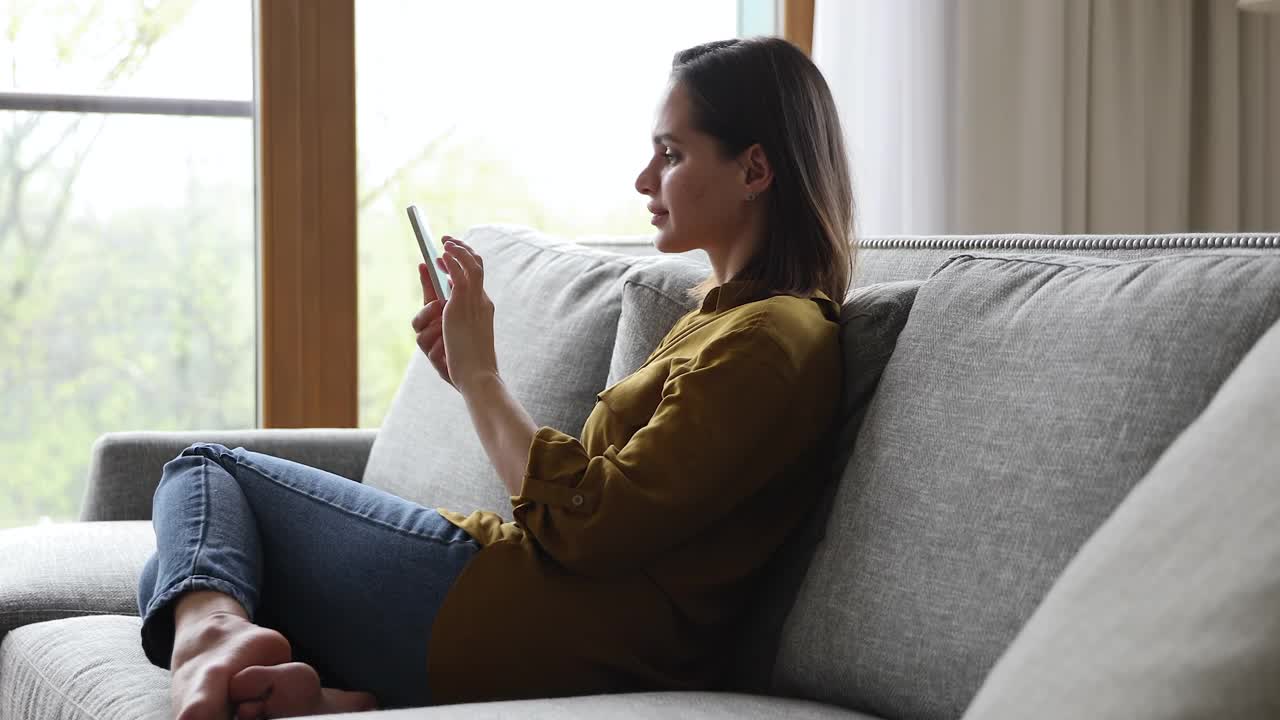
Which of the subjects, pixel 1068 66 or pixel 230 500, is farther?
pixel 1068 66

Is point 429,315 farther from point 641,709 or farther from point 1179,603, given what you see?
point 1179,603

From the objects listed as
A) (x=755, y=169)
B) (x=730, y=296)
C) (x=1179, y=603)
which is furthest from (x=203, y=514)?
(x=1179, y=603)

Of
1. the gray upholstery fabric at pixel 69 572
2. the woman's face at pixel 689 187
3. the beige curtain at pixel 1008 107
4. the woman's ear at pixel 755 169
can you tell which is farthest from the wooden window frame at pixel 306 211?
the woman's ear at pixel 755 169

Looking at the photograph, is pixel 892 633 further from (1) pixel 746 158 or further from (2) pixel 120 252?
(2) pixel 120 252

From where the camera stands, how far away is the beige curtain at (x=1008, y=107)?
9.80 feet

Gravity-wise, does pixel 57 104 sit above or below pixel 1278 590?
above

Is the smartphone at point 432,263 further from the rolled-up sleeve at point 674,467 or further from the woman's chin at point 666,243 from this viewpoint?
the rolled-up sleeve at point 674,467

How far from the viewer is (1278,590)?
56 centimetres

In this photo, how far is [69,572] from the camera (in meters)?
1.76

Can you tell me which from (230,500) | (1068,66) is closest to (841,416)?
(230,500)

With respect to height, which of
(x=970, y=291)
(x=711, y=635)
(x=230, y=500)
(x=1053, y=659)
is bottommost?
(x=711, y=635)

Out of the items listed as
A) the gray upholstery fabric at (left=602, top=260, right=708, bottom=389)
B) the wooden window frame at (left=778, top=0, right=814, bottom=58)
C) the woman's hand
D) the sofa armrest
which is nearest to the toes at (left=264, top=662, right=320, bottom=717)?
the woman's hand

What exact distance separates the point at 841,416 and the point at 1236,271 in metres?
0.43

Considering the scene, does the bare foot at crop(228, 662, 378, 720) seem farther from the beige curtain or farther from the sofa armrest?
the beige curtain
